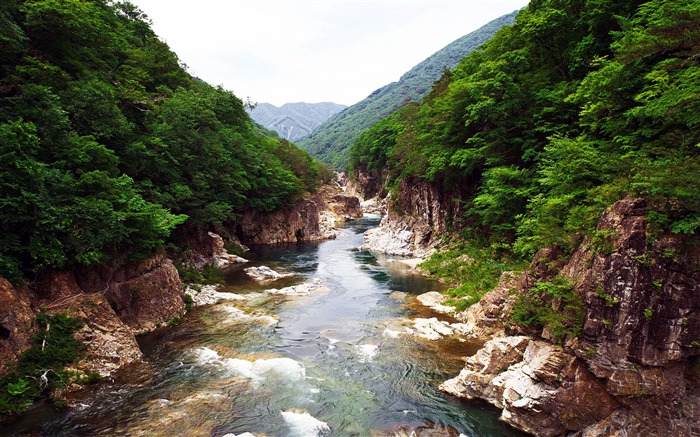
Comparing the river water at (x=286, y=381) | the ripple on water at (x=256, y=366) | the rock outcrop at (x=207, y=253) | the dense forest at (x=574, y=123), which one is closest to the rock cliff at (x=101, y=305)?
the river water at (x=286, y=381)

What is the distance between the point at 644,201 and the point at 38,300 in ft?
63.7

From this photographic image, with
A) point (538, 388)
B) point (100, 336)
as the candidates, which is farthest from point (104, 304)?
point (538, 388)

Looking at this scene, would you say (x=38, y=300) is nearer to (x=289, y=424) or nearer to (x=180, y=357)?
(x=180, y=357)

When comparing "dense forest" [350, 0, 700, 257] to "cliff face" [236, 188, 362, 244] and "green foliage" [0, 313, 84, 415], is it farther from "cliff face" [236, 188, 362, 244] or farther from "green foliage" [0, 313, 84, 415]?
"cliff face" [236, 188, 362, 244]

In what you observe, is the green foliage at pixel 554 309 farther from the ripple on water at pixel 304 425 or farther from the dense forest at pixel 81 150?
the dense forest at pixel 81 150

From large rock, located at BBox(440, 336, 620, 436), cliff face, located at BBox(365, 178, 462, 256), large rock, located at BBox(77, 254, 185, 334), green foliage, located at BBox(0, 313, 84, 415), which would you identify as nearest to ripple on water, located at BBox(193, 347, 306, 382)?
green foliage, located at BBox(0, 313, 84, 415)

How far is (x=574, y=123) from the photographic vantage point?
17672 mm

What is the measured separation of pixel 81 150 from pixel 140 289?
21.8 ft

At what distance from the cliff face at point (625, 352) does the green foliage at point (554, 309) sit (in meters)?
0.22

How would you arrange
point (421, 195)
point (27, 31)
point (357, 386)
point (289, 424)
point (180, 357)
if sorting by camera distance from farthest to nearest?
point (421, 195) → point (27, 31) → point (180, 357) → point (357, 386) → point (289, 424)

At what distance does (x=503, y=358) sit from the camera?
37.9ft

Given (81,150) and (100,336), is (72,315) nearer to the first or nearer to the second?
(100,336)

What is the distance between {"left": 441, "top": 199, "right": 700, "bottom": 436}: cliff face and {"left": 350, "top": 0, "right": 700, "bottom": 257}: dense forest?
680 mm

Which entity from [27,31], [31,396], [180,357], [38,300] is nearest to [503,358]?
[180,357]
